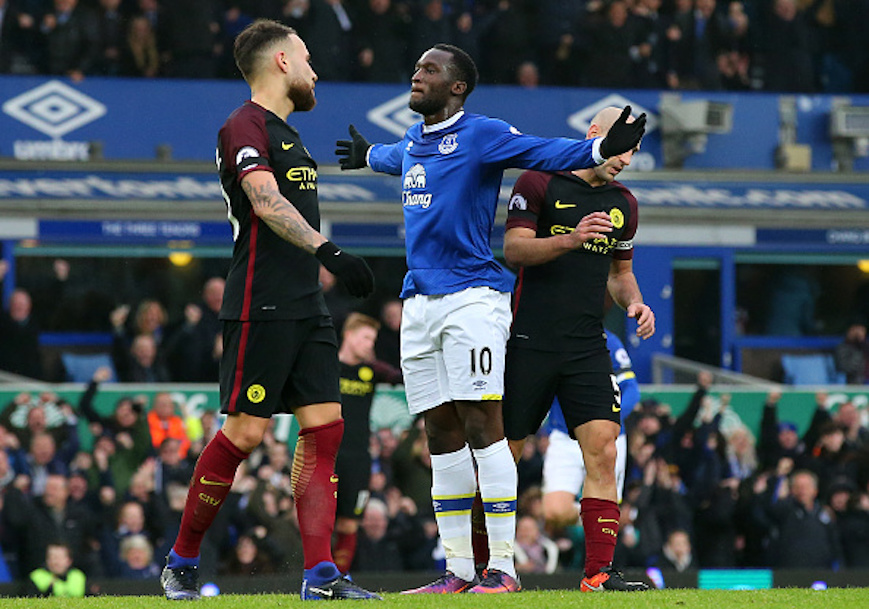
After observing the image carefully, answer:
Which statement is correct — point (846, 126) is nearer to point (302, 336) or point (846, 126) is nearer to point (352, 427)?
point (352, 427)

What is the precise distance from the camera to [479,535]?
23.4 ft

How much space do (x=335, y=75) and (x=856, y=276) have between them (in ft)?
21.1

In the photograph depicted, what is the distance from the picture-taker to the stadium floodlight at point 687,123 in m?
17.0

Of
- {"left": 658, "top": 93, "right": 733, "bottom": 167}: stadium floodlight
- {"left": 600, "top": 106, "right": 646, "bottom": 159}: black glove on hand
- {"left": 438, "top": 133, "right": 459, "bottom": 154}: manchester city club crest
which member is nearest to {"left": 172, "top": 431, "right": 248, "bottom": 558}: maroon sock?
{"left": 438, "top": 133, "right": 459, "bottom": 154}: manchester city club crest

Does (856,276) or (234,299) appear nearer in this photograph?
(234,299)

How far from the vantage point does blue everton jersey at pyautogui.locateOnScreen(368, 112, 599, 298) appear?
6.64 metres

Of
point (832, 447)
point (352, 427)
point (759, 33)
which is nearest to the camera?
point (352, 427)

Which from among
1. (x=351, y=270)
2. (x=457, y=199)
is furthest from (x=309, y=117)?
(x=351, y=270)

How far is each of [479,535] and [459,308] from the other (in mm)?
1165

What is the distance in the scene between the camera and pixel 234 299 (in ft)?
19.9

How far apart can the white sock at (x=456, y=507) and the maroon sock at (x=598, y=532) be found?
0.56 metres

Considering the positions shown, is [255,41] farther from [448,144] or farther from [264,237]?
[448,144]

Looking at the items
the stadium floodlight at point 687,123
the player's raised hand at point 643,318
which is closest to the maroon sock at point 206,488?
the player's raised hand at point 643,318

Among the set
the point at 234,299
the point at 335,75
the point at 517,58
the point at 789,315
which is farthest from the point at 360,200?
the point at 234,299
